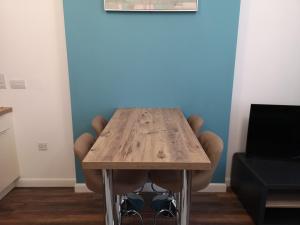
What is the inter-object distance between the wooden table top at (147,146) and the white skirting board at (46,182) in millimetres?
1147

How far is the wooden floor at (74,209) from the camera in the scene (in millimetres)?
2229

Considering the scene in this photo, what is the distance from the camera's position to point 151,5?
2.29 metres

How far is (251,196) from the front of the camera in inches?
87.8

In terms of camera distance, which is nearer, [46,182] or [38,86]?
[38,86]

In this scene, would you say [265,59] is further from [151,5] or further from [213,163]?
[213,163]

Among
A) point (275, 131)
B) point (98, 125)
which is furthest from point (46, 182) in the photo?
point (275, 131)

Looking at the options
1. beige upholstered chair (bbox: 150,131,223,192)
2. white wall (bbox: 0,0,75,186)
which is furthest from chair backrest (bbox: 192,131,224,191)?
white wall (bbox: 0,0,75,186)

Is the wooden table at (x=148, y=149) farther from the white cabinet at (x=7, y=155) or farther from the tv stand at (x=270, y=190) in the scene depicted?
the white cabinet at (x=7, y=155)

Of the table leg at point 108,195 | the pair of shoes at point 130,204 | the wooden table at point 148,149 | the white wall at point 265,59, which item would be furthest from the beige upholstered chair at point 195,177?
the white wall at point 265,59

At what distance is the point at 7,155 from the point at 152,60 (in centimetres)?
178

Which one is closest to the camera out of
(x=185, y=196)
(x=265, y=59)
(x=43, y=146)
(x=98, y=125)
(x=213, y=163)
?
(x=185, y=196)

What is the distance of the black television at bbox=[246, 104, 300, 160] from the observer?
2.40m

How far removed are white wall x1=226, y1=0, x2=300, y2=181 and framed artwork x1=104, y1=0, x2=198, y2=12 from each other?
0.58 meters

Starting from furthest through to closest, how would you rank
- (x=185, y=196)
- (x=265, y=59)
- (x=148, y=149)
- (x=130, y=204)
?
(x=265, y=59), (x=130, y=204), (x=185, y=196), (x=148, y=149)
